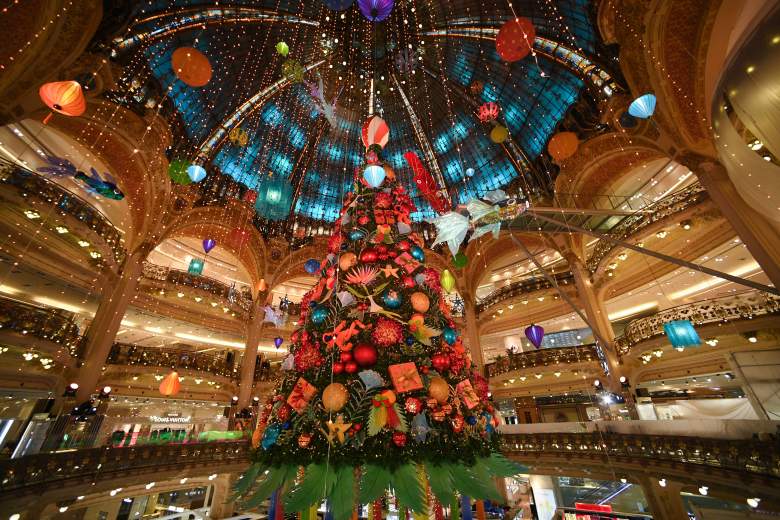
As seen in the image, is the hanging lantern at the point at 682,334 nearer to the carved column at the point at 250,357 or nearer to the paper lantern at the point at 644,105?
the paper lantern at the point at 644,105

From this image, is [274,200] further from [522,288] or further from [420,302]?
[522,288]

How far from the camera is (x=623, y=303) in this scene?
17.5 meters

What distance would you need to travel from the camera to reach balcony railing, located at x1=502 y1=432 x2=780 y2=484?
5992mm

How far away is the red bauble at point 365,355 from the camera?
302 cm

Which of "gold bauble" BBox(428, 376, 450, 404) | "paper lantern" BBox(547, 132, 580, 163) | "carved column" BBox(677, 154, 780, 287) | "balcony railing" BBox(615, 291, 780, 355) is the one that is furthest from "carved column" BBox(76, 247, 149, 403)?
"balcony railing" BBox(615, 291, 780, 355)

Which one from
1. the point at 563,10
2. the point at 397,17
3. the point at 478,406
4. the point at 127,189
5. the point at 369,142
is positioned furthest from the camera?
the point at 397,17

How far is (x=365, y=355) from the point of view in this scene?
3.03 metres

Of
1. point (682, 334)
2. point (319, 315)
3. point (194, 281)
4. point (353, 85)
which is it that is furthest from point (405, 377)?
point (353, 85)

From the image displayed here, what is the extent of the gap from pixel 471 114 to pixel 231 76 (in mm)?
12361

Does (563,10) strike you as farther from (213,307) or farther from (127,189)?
(213,307)

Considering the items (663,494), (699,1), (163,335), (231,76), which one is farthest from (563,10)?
(163,335)

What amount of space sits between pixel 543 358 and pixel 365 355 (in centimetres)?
1549

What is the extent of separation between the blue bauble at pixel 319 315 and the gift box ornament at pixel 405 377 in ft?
3.34

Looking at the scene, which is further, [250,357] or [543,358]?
[250,357]
